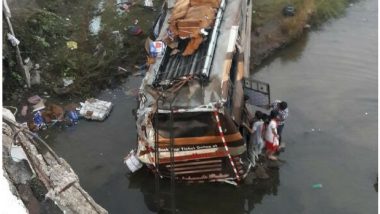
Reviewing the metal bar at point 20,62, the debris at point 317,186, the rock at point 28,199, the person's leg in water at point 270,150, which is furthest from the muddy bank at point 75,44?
the rock at point 28,199

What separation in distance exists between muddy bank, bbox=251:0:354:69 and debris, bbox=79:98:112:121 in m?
4.03

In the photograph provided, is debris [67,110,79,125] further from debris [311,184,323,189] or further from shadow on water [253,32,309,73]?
debris [311,184,323,189]

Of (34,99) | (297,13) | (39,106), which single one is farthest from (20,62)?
(297,13)

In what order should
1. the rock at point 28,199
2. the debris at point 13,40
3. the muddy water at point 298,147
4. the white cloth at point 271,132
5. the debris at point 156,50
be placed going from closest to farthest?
the rock at point 28,199 → the white cloth at point 271,132 → the muddy water at point 298,147 → the debris at point 156,50 → the debris at point 13,40

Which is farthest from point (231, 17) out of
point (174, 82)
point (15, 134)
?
point (15, 134)

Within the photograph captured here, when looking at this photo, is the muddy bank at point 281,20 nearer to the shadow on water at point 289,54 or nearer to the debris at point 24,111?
the shadow on water at point 289,54

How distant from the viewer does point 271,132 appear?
8305mm

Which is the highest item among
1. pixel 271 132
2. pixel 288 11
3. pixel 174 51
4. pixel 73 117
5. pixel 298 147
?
pixel 174 51

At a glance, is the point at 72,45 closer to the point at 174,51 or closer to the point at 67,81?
the point at 67,81

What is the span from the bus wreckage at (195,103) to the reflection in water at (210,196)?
0.23 m

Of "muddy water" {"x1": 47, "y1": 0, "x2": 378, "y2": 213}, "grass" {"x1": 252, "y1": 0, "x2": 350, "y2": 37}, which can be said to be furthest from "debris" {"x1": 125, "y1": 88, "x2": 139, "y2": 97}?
"grass" {"x1": 252, "y1": 0, "x2": 350, "y2": 37}

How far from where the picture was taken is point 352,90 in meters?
11.4

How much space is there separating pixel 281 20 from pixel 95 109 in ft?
20.0

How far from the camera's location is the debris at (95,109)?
33.7ft
